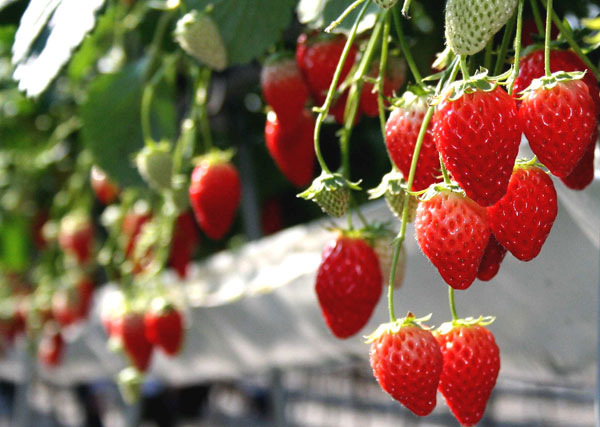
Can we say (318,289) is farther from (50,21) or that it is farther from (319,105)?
(50,21)

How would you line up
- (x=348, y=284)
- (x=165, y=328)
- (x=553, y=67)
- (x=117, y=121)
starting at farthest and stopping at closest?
(x=165, y=328)
(x=117, y=121)
(x=348, y=284)
(x=553, y=67)

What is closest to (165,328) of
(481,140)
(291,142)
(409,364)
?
(291,142)

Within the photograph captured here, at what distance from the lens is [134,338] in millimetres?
1280

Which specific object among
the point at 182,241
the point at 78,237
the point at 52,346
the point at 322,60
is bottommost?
the point at 52,346

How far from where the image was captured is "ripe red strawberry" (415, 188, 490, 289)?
49cm

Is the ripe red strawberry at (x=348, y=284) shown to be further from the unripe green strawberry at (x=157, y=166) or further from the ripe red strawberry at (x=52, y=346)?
the ripe red strawberry at (x=52, y=346)

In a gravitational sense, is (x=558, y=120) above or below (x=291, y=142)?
above

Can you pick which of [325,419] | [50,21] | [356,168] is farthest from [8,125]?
[325,419]

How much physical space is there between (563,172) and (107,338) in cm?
155

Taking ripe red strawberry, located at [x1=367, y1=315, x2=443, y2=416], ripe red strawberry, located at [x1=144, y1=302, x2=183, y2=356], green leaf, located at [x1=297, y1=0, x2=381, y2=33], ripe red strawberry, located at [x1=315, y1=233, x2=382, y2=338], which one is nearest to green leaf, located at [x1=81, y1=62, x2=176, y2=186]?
ripe red strawberry, located at [x1=144, y1=302, x2=183, y2=356]

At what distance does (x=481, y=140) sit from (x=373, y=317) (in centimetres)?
54

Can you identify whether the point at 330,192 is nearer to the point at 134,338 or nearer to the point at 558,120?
the point at 558,120

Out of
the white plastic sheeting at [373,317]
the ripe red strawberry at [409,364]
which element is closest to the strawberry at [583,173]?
the white plastic sheeting at [373,317]

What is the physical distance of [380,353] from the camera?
1.88 ft
